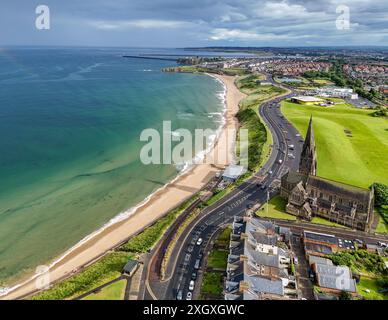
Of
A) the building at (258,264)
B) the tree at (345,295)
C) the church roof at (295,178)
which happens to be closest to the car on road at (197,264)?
the building at (258,264)

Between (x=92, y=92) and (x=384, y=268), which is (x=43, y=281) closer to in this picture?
(x=384, y=268)

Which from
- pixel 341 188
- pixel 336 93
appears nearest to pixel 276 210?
pixel 341 188

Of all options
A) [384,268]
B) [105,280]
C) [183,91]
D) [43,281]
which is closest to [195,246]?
[105,280]

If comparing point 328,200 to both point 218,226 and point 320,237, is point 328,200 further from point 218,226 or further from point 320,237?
point 218,226

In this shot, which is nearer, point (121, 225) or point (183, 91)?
point (121, 225)

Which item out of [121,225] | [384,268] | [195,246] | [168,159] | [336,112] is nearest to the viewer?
[384,268]

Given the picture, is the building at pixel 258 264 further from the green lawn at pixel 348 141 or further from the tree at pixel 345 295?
the green lawn at pixel 348 141
